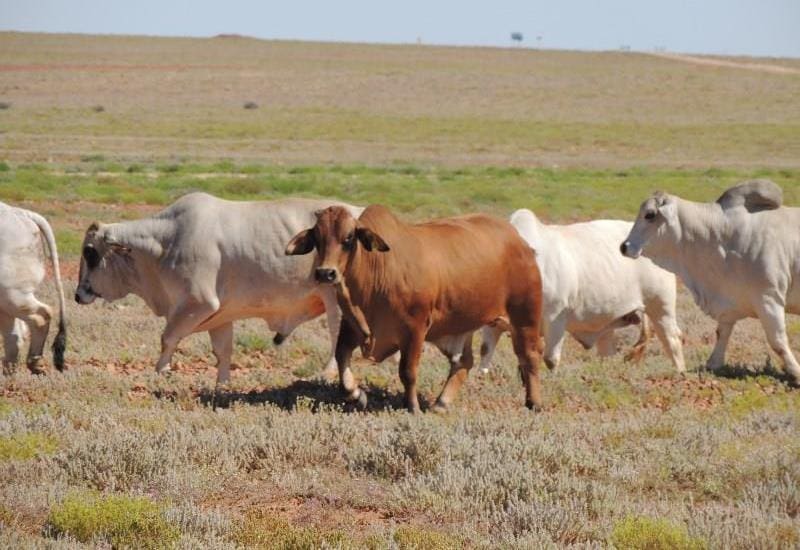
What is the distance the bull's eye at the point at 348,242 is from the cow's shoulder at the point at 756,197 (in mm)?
4707

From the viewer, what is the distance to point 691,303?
62.7 feet

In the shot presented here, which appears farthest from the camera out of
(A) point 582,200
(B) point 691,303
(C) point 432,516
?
(A) point 582,200

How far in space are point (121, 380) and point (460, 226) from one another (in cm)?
312

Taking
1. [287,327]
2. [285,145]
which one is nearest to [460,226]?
[287,327]

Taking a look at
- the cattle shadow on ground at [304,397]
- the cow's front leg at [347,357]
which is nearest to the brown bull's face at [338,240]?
the cow's front leg at [347,357]

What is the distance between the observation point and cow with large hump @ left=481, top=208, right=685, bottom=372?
1299 cm

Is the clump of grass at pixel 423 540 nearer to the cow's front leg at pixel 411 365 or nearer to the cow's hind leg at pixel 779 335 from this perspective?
the cow's front leg at pixel 411 365

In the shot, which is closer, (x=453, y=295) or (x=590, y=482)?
(x=590, y=482)

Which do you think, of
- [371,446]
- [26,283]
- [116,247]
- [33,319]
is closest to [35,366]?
[33,319]

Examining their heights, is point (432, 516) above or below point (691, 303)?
above

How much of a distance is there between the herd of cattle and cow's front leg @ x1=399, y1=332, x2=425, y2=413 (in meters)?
0.02

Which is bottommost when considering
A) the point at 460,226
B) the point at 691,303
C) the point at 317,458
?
the point at 691,303

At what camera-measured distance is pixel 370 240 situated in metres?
9.92

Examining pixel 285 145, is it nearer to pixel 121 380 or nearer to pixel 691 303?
pixel 691 303
